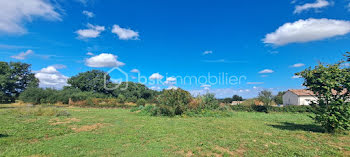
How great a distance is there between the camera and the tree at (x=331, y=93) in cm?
668

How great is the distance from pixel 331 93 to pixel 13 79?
4820 cm

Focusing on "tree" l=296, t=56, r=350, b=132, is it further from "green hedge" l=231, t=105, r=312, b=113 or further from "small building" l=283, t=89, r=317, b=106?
"small building" l=283, t=89, r=317, b=106

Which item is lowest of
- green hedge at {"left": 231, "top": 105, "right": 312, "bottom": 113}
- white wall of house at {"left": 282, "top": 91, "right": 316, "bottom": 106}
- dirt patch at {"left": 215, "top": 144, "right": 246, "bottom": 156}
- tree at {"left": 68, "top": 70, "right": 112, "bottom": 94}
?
green hedge at {"left": 231, "top": 105, "right": 312, "bottom": 113}

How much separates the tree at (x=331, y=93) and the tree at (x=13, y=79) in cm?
3896

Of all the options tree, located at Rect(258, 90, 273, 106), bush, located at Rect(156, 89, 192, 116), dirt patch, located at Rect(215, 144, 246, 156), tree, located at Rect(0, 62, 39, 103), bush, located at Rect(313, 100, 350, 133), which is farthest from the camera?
tree, located at Rect(0, 62, 39, 103)

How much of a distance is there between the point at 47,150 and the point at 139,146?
2499 millimetres

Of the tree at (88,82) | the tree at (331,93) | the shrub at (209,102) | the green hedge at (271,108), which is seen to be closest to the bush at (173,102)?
the shrub at (209,102)

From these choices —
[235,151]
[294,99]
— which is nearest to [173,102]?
[235,151]

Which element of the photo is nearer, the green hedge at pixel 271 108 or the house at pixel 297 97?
the green hedge at pixel 271 108

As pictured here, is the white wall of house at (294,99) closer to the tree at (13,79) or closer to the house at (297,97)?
the house at (297,97)

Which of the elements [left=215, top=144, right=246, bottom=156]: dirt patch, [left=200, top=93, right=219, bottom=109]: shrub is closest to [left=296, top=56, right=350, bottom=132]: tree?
[left=215, top=144, right=246, bottom=156]: dirt patch

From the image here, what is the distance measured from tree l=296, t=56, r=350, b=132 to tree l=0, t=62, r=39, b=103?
128 feet

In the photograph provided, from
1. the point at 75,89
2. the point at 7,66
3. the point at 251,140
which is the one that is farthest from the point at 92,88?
the point at 251,140

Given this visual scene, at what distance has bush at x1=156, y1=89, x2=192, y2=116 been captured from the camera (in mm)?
13648
